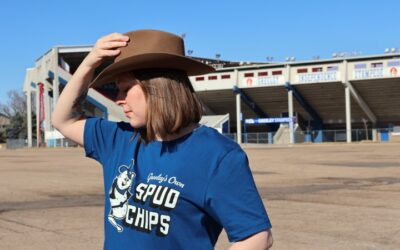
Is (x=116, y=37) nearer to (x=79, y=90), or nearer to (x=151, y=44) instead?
(x=151, y=44)

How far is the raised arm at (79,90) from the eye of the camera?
8.02ft

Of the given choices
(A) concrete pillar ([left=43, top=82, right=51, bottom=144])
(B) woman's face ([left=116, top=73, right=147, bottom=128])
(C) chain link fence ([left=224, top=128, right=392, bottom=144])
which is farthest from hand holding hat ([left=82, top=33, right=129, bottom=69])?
(A) concrete pillar ([left=43, top=82, right=51, bottom=144])

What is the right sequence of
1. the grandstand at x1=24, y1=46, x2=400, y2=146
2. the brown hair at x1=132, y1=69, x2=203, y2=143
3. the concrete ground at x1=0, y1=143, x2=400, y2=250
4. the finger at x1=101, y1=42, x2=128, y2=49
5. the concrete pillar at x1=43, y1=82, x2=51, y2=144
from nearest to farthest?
the brown hair at x1=132, y1=69, x2=203, y2=143
the finger at x1=101, y1=42, x2=128, y2=49
the concrete ground at x1=0, y1=143, x2=400, y2=250
the grandstand at x1=24, y1=46, x2=400, y2=146
the concrete pillar at x1=43, y1=82, x2=51, y2=144

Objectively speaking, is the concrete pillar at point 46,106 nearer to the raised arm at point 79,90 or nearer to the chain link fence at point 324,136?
the chain link fence at point 324,136

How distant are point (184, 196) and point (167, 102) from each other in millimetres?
366

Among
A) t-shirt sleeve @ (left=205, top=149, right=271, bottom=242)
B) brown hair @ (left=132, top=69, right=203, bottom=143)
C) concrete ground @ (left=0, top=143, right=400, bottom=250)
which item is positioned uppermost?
brown hair @ (left=132, top=69, right=203, bottom=143)

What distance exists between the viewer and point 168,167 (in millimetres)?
2264

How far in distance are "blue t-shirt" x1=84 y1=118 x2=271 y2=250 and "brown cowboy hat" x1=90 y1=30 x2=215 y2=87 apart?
27 centimetres

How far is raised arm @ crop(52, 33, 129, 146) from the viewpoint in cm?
245

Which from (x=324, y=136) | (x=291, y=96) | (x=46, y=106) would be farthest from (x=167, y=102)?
(x=46, y=106)

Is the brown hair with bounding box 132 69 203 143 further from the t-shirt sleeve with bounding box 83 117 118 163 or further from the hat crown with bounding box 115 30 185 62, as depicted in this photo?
the t-shirt sleeve with bounding box 83 117 118 163

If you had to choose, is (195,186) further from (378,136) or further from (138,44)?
(378,136)

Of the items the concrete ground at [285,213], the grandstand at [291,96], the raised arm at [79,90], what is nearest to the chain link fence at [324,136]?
the grandstand at [291,96]

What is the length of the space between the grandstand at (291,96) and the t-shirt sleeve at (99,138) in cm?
6339
